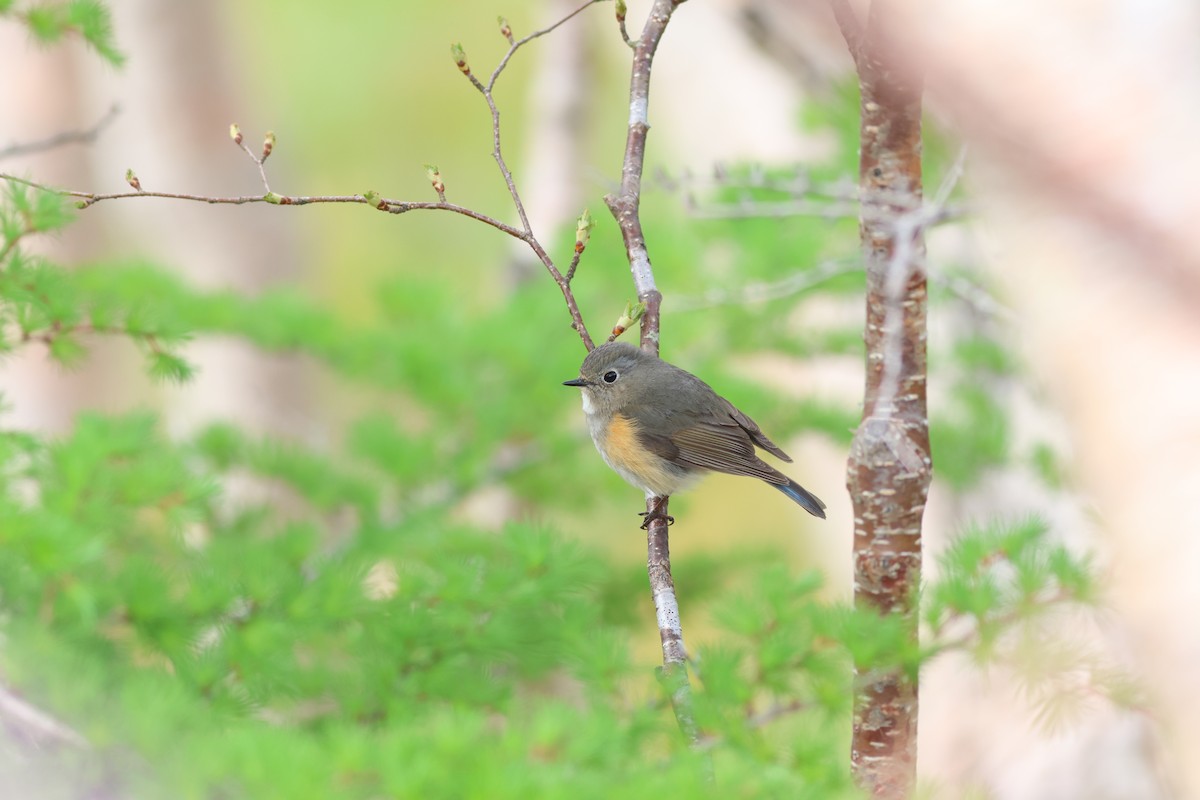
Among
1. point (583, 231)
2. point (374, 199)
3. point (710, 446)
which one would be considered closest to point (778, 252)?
point (710, 446)

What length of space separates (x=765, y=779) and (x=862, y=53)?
4.15 feet

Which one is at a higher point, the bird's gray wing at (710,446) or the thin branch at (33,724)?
the bird's gray wing at (710,446)

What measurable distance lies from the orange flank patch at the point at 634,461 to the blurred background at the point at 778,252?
0.39 m

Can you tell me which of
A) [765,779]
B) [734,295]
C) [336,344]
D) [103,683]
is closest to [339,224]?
[336,344]

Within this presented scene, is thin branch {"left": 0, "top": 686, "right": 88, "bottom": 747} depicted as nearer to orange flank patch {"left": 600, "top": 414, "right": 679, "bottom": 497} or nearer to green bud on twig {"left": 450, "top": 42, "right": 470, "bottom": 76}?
green bud on twig {"left": 450, "top": 42, "right": 470, "bottom": 76}

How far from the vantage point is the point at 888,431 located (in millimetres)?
2119

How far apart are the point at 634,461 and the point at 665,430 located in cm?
19

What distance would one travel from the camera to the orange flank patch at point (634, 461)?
10.0ft

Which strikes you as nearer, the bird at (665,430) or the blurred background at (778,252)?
the blurred background at (778,252)

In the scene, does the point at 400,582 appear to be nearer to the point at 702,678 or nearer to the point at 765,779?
the point at 702,678

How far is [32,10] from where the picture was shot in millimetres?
2662

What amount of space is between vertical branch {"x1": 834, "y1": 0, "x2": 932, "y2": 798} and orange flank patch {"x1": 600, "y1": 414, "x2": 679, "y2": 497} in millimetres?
920

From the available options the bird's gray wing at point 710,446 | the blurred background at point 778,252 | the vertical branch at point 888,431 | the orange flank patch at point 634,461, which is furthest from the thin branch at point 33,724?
the bird's gray wing at point 710,446

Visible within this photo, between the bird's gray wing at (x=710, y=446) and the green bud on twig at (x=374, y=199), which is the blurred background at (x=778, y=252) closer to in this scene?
the bird's gray wing at (x=710, y=446)
